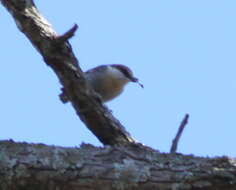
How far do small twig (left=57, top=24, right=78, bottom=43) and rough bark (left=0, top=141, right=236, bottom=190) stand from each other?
79 cm

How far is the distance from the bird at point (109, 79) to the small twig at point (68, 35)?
1.65 meters

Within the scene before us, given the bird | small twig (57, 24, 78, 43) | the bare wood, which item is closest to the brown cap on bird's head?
the bird

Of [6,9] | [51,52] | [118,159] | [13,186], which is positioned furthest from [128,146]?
[6,9]

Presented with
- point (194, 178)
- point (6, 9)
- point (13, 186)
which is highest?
point (6, 9)

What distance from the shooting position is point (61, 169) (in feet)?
8.87

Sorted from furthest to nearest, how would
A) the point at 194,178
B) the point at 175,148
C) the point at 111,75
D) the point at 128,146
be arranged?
the point at 111,75 < the point at 175,148 < the point at 128,146 < the point at 194,178

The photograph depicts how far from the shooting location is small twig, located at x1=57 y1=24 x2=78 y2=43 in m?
3.33

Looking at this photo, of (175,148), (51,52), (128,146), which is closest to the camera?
(128,146)

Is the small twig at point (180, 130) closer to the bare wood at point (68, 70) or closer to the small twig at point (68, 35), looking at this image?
the bare wood at point (68, 70)

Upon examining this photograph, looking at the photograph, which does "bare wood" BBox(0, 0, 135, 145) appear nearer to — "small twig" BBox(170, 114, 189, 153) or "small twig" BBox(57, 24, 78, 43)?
"small twig" BBox(57, 24, 78, 43)

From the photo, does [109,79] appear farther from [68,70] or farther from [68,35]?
[68,35]

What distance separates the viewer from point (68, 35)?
338 cm

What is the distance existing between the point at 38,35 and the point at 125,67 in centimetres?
296

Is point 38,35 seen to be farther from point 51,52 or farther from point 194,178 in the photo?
point 194,178
